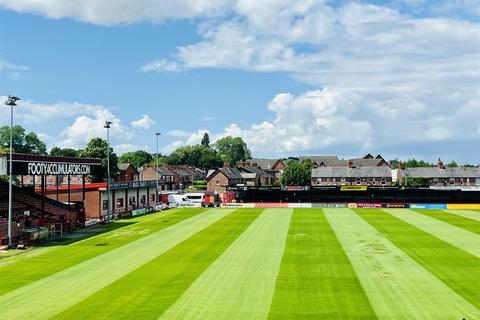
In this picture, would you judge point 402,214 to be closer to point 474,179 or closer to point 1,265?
point 1,265

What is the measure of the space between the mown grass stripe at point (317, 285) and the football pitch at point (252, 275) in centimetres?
6

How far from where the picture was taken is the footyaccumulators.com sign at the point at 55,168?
47469 millimetres

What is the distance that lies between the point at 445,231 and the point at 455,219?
13.8m

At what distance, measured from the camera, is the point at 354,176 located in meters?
134

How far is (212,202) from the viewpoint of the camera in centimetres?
8938

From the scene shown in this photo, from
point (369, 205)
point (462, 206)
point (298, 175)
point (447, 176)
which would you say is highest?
point (298, 175)

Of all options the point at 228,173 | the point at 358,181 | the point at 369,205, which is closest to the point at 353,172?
the point at 358,181

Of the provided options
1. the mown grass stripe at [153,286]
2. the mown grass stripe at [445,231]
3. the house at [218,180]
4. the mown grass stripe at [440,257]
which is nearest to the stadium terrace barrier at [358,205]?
the mown grass stripe at [445,231]

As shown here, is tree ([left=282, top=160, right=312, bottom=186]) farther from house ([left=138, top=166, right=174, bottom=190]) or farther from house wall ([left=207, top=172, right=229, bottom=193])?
house ([left=138, top=166, right=174, bottom=190])

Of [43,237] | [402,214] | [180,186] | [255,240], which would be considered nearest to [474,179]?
[402,214]

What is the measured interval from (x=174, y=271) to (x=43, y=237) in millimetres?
21821

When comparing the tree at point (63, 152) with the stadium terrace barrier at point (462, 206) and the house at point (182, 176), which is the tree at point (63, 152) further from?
the stadium terrace barrier at point (462, 206)

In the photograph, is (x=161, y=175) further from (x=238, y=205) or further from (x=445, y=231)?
(x=445, y=231)

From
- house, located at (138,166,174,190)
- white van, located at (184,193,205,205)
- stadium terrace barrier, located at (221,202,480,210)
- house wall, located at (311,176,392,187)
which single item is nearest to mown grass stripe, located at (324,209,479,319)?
stadium terrace barrier, located at (221,202,480,210)
